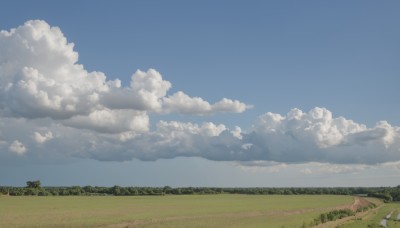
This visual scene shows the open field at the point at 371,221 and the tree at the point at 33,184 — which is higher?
the tree at the point at 33,184

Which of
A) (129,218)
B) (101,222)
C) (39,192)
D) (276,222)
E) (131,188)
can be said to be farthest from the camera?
(131,188)

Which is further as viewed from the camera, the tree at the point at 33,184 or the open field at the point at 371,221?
the tree at the point at 33,184

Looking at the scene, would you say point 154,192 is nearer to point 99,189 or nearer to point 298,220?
point 99,189

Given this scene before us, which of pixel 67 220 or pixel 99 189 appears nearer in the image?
pixel 67 220

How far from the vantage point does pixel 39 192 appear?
506 feet

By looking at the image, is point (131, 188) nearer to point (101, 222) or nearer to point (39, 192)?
point (39, 192)

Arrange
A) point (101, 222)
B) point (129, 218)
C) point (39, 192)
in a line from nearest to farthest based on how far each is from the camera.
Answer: point (101, 222) → point (129, 218) → point (39, 192)

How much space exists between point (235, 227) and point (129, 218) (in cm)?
1472

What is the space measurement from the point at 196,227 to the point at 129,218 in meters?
11.4

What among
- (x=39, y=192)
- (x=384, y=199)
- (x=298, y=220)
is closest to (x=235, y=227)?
(x=298, y=220)

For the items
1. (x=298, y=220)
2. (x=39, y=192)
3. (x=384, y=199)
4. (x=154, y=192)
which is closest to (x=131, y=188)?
Result: (x=154, y=192)

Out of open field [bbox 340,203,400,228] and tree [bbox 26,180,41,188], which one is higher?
tree [bbox 26,180,41,188]

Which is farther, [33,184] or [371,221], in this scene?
[33,184]

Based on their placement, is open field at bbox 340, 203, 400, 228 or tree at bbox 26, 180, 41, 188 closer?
open field at bbox 340, 203, 400, 228
